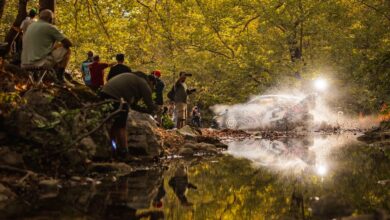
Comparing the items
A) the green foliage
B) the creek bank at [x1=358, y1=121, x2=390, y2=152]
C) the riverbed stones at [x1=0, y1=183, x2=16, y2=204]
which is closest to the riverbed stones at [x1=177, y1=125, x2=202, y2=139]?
the creek bank at [x1=358, y1=121, x2=390, y2=152]

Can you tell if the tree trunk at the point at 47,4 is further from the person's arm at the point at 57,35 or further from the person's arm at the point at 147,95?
the person's arm at the point at 147,95

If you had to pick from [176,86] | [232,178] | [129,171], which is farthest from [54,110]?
[176,86]

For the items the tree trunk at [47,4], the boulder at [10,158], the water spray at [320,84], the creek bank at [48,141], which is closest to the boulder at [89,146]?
the creek bank at [48,141]

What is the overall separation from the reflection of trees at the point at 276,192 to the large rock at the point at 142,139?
1.54m

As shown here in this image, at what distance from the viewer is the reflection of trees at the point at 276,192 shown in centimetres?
571

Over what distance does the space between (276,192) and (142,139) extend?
5333 millimetres

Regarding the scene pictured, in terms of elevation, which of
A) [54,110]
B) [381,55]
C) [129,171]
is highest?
[381,55]

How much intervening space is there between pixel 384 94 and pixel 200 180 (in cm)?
1131

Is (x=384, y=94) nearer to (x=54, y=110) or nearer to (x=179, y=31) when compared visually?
(x=54, y=110)

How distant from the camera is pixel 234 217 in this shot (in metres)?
5.44

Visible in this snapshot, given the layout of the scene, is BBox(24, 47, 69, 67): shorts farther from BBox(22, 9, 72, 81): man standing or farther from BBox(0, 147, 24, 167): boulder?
BBox(0, 147, 24, 167): boulder

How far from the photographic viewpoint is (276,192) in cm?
720

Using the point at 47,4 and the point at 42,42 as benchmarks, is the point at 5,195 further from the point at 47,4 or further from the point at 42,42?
the point at 47,4

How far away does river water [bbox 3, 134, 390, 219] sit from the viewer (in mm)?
→ 5656
